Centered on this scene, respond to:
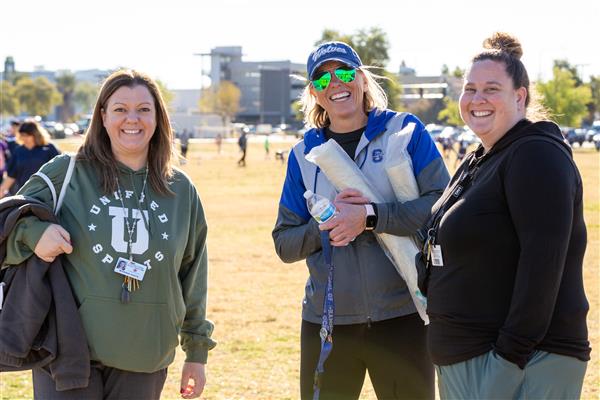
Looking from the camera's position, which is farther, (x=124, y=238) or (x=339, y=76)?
(x=339, y=76)

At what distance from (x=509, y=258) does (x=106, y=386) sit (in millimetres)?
1757

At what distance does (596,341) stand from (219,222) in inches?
475

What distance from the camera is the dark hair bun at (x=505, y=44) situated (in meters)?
3.44

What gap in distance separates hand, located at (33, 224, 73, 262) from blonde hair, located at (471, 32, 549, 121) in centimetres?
174

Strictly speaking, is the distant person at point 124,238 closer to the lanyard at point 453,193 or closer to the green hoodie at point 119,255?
the green hoodie at point 119,255

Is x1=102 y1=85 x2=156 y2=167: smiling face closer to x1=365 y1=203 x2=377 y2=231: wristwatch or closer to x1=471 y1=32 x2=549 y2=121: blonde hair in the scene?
x1=365 y1=203 x2=377 y2=231: wristwatch

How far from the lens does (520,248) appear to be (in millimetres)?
3062

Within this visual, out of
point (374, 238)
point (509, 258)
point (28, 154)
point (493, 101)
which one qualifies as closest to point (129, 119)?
point (374, 238)

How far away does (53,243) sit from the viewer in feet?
11.8

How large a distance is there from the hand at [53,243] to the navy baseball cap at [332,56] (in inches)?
55.2

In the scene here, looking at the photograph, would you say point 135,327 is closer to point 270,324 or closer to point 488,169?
point 488,169

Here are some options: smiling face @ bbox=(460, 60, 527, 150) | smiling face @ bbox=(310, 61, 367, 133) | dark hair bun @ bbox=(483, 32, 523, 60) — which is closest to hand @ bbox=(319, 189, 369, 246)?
smiling face @ bbox=(310, 61, 367, 133)

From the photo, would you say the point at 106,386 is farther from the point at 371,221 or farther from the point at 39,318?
the point at 371,221

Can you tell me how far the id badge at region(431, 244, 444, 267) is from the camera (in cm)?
333
